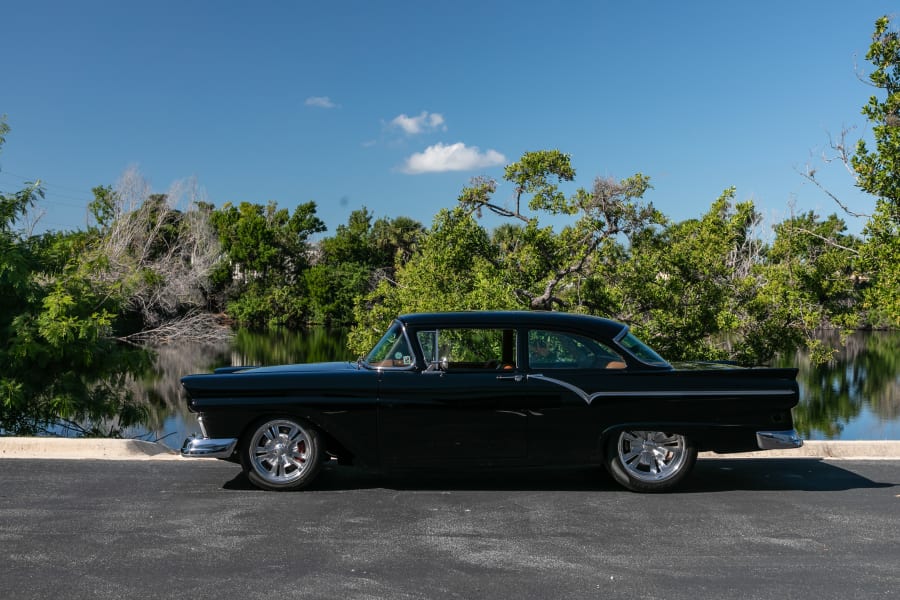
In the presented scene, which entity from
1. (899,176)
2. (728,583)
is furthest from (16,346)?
(899,176)

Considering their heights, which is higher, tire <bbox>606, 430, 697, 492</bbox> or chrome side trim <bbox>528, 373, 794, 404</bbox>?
chrome side trim <bbox>528, 373, 794, 404</bbox>

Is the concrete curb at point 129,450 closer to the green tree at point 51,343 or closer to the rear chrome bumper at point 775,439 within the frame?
the rear chrome bumper at point 775,439

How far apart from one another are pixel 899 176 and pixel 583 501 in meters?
14.8

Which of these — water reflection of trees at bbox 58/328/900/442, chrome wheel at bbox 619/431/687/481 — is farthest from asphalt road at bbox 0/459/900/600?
water reflection of trees at bbox 58/328/900/442

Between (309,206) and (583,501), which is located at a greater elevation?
(309,206)

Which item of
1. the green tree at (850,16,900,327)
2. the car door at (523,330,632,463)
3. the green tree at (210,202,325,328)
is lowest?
the car door at (523,330,632,463)

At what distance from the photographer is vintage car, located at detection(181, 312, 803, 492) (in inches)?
283

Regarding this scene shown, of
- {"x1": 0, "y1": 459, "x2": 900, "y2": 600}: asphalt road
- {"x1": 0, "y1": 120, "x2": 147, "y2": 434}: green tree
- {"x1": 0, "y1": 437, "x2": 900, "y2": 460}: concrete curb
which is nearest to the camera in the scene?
{"x1": 0, "y1": 459, "x2": 900, "y2": 600}: asphalt road

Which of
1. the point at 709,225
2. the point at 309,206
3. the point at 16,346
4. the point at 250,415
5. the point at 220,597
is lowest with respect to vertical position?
the point at 220,597

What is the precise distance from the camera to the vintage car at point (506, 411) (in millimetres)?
7176

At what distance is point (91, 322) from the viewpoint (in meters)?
13.4

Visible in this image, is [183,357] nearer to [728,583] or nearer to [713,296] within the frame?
[713,296]

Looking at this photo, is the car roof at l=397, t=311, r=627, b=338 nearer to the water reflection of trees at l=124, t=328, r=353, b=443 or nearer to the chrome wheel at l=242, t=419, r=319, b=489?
the chrome wheel at l=242, t=419, r=319, b=489

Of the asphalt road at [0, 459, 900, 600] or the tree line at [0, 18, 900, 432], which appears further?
the tree line at [0, 18, 900, 432]
